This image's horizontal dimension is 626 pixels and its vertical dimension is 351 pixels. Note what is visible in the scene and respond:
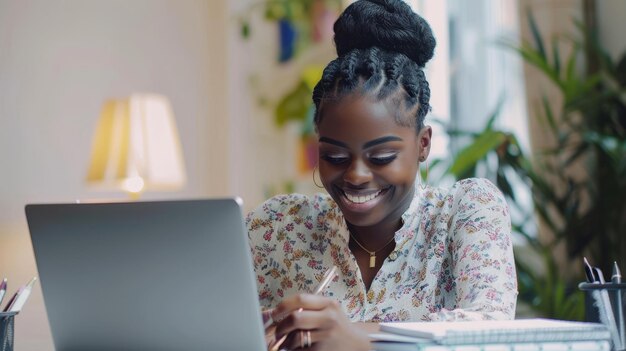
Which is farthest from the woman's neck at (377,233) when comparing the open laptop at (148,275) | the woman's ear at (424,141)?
the open laptop at (148,275)

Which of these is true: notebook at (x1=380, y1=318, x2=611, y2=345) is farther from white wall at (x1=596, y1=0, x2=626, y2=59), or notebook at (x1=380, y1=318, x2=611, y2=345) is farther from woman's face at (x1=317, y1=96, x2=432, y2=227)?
white wall at (x1=596, y1=0, x2=626, y2=59)

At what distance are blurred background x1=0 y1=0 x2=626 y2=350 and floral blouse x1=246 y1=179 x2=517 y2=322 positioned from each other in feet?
4.28

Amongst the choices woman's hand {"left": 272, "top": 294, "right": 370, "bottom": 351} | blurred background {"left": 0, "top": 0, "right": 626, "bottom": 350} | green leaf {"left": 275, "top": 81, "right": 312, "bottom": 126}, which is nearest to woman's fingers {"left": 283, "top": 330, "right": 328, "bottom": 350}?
→ woman's hand {"left": 272, "top": 294, "right": 370, "bottom": 351}

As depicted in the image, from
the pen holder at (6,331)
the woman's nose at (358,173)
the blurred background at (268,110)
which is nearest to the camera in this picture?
the pen holder at (6,331)

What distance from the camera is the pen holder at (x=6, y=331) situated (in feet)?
4.81

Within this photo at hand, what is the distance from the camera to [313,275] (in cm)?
195

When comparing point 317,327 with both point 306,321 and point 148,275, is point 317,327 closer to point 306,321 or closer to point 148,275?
point 306,321

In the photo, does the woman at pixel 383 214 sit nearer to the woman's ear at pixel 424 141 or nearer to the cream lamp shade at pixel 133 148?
the woman's ear at pixel 424 141

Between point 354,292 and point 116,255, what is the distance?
0.68m

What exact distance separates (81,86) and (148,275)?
2803 millimetres

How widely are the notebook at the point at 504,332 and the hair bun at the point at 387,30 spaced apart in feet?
2.29

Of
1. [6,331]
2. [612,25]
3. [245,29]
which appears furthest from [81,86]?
[6,331]

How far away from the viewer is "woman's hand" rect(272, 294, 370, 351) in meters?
1.28

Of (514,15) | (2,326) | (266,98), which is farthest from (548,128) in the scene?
(2,326)
